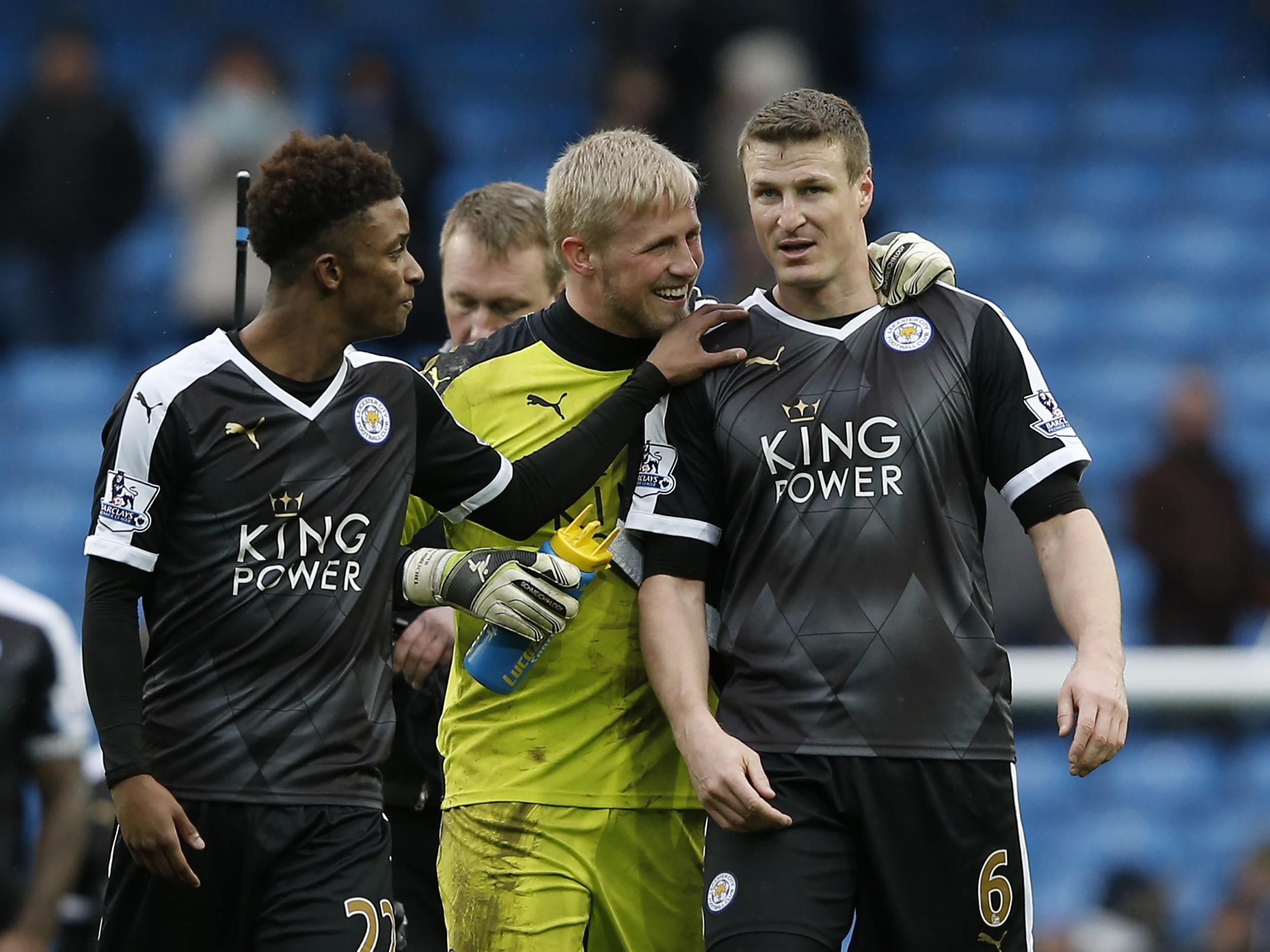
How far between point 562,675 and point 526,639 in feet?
0.51

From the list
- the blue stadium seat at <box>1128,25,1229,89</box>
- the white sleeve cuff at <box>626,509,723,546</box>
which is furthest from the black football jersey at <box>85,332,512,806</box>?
the blue stadium seat at <box>1128,25,1229,89</box>

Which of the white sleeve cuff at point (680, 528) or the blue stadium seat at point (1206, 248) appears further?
the blue stadium seat at point (1206, 248)

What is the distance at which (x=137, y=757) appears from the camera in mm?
4176

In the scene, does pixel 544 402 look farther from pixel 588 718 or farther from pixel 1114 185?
pixel 1114 185

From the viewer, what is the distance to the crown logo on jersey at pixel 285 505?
4.39 m

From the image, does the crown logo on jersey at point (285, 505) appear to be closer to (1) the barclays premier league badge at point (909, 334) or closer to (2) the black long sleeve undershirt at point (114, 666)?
(2) the black long sleeve undershirt at point (114, 666)

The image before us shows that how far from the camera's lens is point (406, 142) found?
11.4 m

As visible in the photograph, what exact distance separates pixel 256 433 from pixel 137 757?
754 millimetres

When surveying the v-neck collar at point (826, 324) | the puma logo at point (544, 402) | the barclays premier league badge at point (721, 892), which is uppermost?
the v-neck collar at point (826, 324)

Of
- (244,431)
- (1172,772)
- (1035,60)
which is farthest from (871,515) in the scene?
(1035,60)

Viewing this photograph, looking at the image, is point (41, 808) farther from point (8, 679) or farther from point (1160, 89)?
point (1160, 89)

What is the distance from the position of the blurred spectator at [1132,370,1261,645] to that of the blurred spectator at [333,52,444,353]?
160 inches

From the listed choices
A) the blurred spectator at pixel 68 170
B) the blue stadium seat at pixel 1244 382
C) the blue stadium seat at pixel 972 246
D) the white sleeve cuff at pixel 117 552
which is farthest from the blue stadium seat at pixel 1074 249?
the white sleeve cuff at pixel 117 552

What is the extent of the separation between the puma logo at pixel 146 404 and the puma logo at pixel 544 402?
3.44ft
